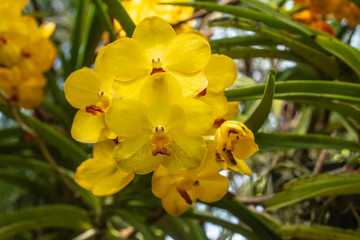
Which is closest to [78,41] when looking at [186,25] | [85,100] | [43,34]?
[43,34]

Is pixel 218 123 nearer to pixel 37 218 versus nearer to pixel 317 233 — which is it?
pixel 317 233

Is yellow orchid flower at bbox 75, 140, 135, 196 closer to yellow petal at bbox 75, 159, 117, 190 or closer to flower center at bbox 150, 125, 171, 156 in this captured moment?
yellow petal at bbox 75, 159, 117, 190

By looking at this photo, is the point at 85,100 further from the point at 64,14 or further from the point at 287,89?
the point at 64,14

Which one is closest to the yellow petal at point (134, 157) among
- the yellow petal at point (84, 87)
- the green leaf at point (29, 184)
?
the yellow petal at point (84, 87)

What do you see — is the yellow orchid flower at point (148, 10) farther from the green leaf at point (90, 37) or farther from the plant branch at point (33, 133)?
the plant branch at point (33, 133)

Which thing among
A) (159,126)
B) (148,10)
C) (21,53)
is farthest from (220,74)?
(21,53)

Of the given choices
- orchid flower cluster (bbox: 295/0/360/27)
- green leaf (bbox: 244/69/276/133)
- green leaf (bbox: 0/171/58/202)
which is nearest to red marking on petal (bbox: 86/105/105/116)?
green leaf (bbox: 244/69/276/133)
